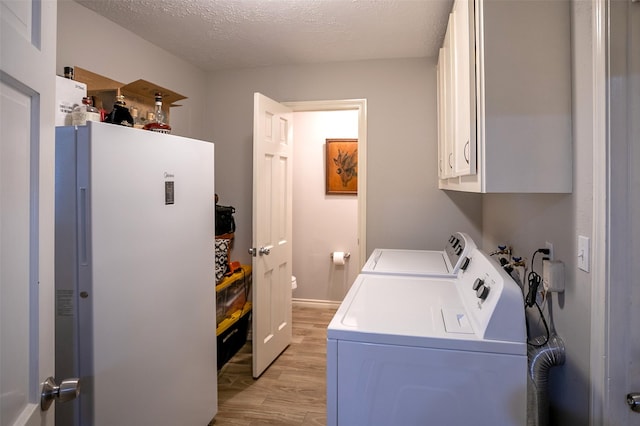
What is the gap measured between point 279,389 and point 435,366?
1632 millimetres

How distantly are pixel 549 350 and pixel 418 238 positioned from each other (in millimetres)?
1635

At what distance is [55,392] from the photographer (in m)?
0.77

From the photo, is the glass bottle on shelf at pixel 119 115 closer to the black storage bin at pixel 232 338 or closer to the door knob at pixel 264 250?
the door knob at pixel 264 250

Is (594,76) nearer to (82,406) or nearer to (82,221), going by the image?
(82,221)

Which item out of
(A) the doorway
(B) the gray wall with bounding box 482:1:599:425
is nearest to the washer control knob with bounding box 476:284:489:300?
(B) the gray wall with bounding box 482:1:599:425

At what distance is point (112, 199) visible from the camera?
1.38m

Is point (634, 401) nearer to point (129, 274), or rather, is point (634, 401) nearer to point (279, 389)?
point (129, 274)

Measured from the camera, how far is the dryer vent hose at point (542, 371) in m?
1.20

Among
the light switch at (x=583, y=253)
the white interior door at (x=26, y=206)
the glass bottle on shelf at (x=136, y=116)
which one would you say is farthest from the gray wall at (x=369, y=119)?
the white interior door at (x=26, y=206)

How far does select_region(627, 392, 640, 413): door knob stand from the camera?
2.98 ft

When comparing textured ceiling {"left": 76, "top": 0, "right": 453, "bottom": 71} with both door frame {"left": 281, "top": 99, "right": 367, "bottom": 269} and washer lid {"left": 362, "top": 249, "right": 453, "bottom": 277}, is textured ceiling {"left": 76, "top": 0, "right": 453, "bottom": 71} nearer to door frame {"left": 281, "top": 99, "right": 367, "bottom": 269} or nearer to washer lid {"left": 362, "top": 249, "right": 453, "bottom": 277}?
door frame {"left": 281, "top": 99, "right": 367, "bottom": 269}

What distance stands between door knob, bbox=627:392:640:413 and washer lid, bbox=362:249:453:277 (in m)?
1.00

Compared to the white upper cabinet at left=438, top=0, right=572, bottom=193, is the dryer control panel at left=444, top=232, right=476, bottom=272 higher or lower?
lower

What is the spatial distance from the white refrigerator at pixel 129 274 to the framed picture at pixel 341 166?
2270 millimetres
